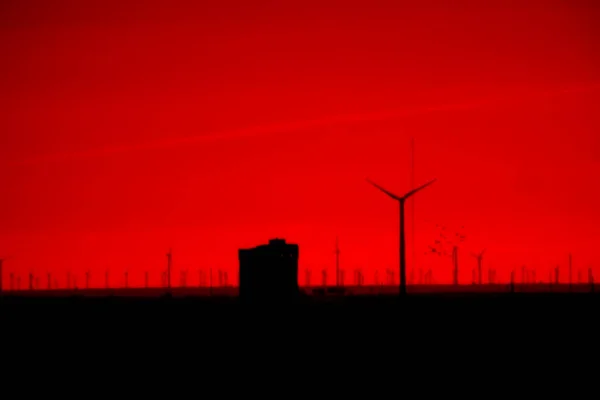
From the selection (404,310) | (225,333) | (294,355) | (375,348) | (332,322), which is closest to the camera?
(294,355)

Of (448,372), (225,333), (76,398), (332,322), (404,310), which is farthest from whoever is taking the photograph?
(404,310)

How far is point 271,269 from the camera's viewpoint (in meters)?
79.2

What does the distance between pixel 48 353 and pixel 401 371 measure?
51.4 feet

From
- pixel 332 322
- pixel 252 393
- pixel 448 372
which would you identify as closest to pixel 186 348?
pixel 448 372

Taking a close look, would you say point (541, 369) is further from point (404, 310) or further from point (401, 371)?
point (404, 310)

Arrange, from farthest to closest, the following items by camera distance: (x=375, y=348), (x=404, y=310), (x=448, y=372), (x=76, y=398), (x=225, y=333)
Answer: (x=404, y=310) < (x=225, y=333) < (x=375, y=348) < (x=448, y=372) < (x=76, y=398)

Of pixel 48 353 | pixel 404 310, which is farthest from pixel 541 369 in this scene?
pixel 404 310

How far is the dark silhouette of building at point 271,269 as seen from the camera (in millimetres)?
79062

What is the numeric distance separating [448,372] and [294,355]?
8.83 m

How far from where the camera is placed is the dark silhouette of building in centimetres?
7906

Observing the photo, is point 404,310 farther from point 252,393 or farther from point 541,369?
point 252,393

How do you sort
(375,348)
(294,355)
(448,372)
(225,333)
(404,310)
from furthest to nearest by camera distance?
(404,310), (225,333), (375,348), (294,355), (448,372)

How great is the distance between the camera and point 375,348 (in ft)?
156

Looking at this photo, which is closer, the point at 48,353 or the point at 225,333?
the point at 48,353
